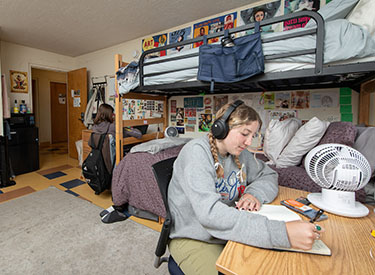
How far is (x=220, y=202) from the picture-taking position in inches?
27.5

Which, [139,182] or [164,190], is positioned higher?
[164,190]

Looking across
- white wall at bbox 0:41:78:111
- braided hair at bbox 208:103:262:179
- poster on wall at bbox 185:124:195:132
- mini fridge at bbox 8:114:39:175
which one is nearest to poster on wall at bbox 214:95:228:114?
poster on wall at bbox 185:124:195:132

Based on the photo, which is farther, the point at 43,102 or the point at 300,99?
the point at 43,102

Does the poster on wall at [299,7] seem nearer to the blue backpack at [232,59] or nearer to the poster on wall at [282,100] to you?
the poster on wall at [282,100]

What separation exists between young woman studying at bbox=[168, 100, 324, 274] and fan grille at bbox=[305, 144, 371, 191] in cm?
21

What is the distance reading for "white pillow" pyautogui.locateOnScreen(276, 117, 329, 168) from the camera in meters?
1.58

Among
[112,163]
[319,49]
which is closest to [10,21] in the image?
→ [112,163]

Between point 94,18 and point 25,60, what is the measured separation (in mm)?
2228

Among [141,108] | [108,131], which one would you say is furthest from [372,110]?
[141,108]

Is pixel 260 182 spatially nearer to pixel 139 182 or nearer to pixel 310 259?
pixel 310 259

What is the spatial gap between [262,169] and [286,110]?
4.88ft

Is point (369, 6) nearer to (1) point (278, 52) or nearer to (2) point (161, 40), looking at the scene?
(1) point (278, 52)

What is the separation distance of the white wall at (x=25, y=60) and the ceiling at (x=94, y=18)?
0.62 ft

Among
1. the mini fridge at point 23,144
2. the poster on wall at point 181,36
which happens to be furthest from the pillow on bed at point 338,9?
the mini fridge at point 23,144
